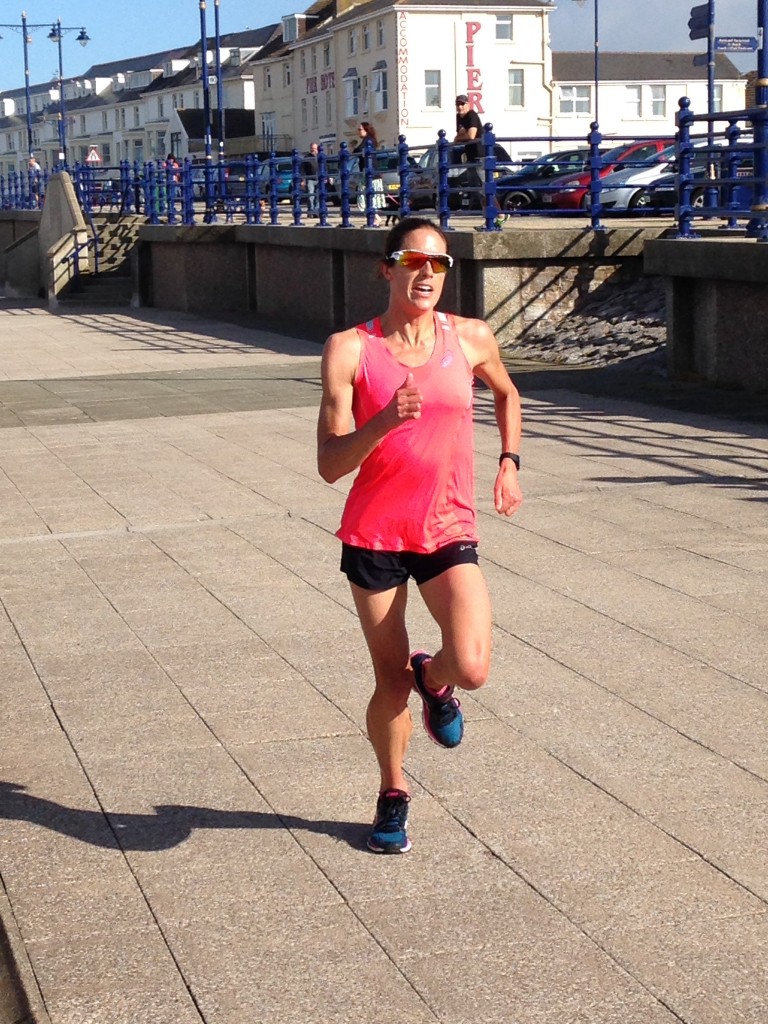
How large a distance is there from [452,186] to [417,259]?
21.2m

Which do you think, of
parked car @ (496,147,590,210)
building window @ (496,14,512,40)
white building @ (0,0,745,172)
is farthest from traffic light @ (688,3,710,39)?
building window @ (496,14,512,40)

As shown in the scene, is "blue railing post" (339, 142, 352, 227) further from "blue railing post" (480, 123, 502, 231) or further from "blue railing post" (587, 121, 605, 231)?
"blue railing post" (587, 121, 605, 231)

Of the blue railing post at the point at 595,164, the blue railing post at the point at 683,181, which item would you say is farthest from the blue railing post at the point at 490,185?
the blue railing post at the point at 683,181

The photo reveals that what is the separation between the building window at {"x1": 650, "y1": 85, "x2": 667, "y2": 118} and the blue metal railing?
6371cm

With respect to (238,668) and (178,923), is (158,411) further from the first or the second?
(178,923)

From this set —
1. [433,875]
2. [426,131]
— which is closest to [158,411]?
[433,875]

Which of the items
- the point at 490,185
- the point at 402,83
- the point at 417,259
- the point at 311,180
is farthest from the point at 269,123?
the point at 417,259

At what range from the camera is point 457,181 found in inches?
1065

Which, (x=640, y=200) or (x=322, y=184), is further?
(x=640, y=200)

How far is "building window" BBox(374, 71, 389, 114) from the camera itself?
285 ft

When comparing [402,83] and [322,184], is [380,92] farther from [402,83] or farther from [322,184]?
[322,184]

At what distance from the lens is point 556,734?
5.32 metres

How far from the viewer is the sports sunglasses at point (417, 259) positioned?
4027mm

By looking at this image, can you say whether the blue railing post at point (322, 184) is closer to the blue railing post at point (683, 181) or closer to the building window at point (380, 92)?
the blue railing post at point (683, 181)
